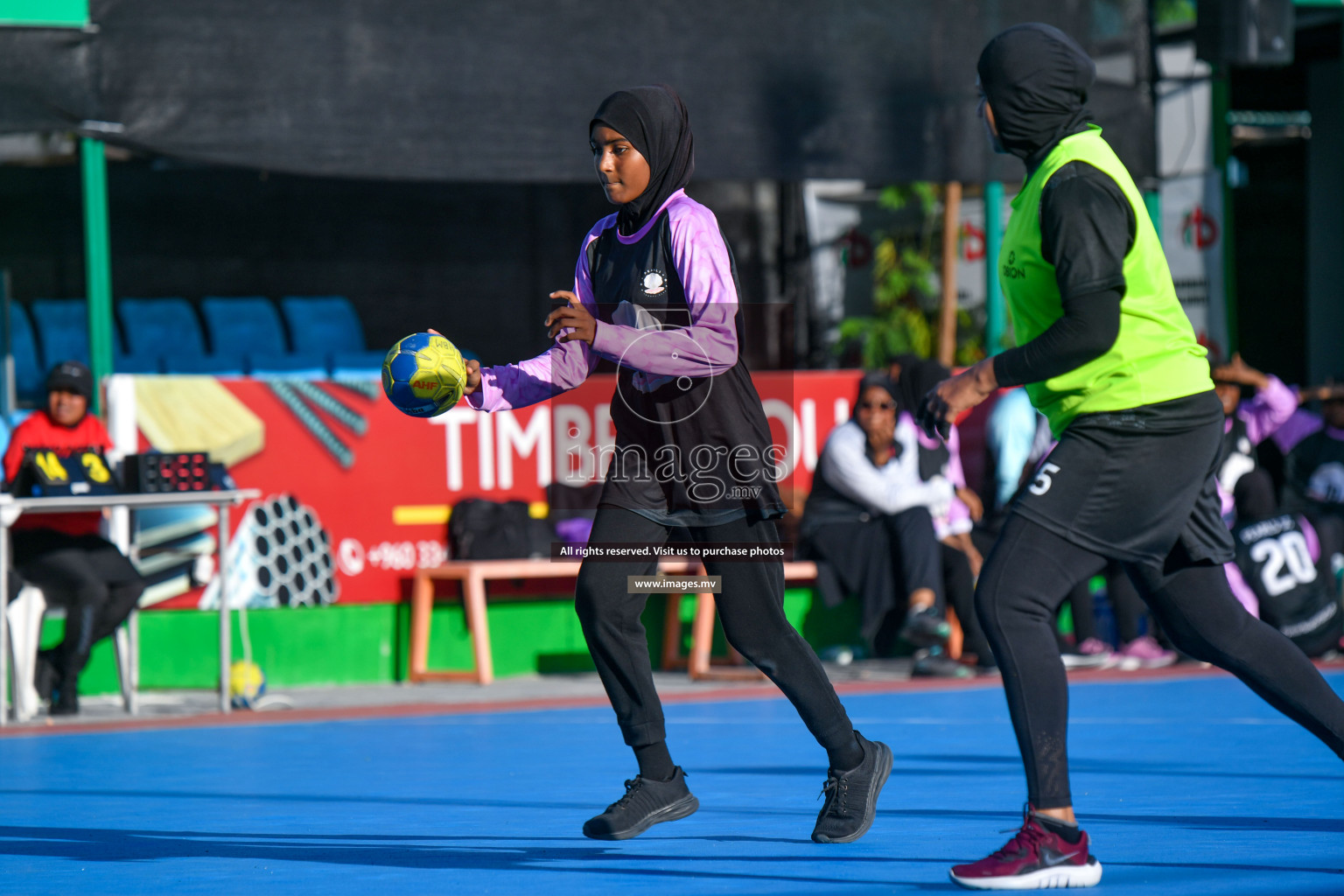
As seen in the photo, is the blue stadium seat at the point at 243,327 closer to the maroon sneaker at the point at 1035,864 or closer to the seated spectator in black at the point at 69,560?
the seated spectator in black at the point at 69,560

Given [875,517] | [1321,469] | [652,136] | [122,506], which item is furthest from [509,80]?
[652,136]

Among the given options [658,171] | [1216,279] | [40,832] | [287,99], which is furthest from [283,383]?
[1216,279]

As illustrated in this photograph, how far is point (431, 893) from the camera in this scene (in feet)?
13.5

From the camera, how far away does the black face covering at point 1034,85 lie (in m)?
3.98

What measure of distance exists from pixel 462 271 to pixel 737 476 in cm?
1479

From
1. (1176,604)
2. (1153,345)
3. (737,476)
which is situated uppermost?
(1153,345)

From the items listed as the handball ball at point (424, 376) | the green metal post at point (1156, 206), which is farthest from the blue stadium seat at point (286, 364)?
the handball ball at point (424, 376)

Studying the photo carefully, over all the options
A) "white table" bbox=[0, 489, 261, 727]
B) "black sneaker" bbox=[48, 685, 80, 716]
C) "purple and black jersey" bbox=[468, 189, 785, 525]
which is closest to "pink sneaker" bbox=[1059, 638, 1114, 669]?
"white table" bbox=[0, 489, 261, 727]

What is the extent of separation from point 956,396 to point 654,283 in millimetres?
1044

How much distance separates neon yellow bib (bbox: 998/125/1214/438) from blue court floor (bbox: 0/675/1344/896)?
44.9 inches

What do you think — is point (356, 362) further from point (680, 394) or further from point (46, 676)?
point (680, 394)

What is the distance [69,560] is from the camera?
8.88 metres

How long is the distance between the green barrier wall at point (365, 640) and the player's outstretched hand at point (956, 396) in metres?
5.49

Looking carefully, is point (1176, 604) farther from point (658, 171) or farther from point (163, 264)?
point (163, 264)
